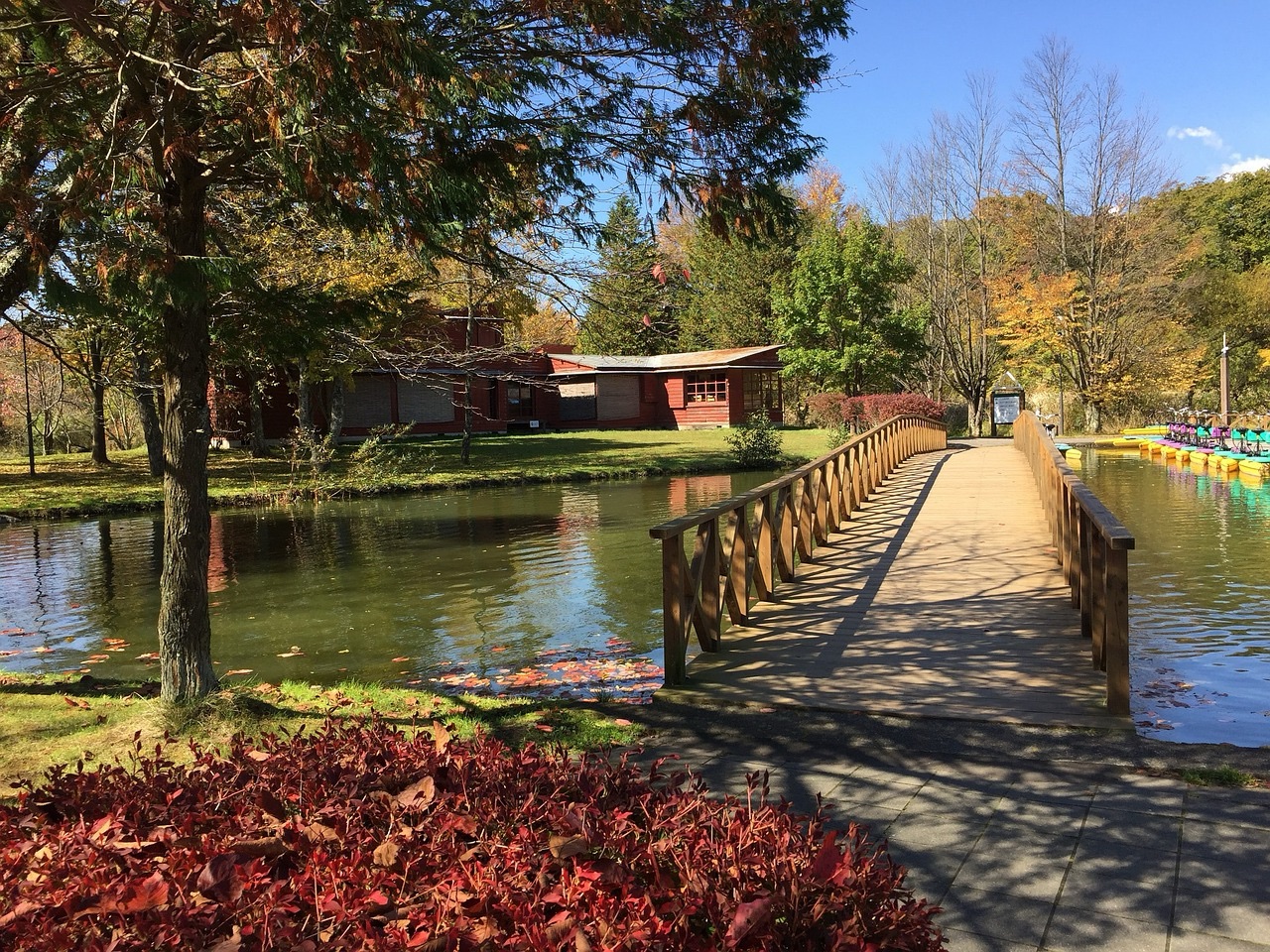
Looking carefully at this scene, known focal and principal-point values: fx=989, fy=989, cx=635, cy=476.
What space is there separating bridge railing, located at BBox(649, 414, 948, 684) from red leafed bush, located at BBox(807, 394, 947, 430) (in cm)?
2064

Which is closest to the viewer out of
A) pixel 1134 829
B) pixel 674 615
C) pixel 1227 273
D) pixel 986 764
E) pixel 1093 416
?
pixel 1134 829

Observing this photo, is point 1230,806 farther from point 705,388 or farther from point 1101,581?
point 705,388

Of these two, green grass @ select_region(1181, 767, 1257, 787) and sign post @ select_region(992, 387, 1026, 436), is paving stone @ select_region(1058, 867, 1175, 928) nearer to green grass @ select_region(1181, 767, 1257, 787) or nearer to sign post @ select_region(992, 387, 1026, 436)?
green grass @ select_region(1181, 767, 1257, 787)

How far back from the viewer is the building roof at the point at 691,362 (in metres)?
42.8

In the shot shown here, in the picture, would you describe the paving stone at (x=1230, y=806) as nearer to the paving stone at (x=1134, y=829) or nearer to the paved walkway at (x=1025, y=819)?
the paved walkway at (x=1025, y=819)

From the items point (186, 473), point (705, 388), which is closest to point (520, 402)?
point (705, 388)

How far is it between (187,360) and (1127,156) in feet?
140

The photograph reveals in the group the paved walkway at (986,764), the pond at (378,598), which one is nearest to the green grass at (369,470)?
the pond at (378,598)

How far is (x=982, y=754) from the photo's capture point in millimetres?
→ 4574

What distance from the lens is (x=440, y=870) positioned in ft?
7.82

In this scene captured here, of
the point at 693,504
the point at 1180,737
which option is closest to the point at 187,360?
the point at 1180,737

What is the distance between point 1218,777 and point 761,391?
42002mm

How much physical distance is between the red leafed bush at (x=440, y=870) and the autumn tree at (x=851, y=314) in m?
38.6

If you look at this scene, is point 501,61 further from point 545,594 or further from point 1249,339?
point 1249,339
